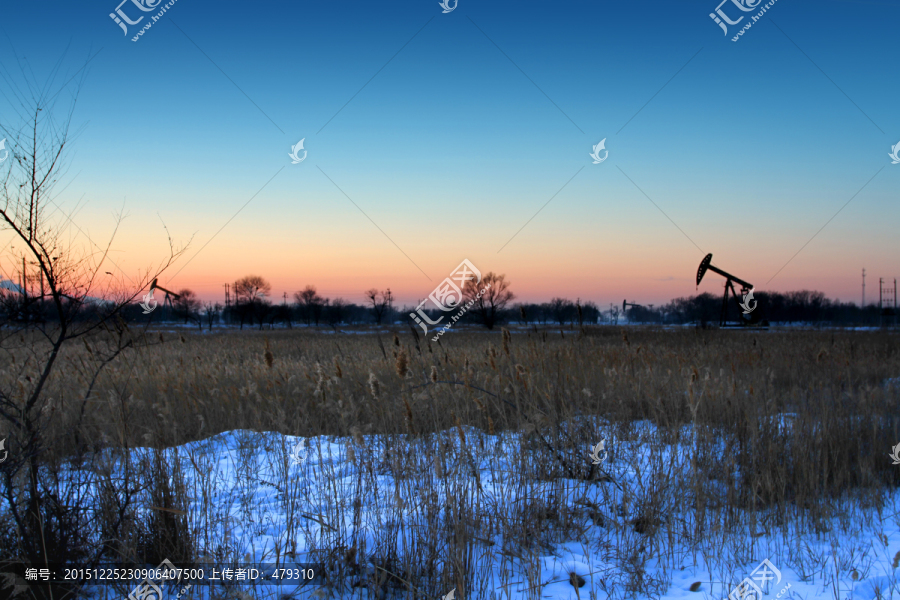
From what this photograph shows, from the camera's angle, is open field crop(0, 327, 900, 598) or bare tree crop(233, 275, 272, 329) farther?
bare tree crop(233, 275, 272, 329)

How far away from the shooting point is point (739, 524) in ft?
10.1

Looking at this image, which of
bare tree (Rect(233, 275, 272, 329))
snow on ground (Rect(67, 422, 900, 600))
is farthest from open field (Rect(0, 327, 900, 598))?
bare tree (Rect(233, 275, 272, 329))

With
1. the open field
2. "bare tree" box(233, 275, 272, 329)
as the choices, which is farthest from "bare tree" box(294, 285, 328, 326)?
the open field

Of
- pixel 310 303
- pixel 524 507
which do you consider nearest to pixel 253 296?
pixel 310 303

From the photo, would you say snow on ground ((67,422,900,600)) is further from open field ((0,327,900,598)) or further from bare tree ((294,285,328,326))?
bare tree ((294,285,328,326))

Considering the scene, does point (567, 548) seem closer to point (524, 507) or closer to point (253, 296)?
point (524, 507)

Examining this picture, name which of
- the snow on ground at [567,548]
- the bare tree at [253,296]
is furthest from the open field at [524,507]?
the bare tree at [253,296]

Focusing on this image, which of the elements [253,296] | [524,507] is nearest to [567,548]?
[524,507]

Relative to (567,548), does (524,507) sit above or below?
above

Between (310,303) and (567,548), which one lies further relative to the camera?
(310,303)

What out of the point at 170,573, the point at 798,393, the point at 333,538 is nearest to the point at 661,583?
the point at 333,538

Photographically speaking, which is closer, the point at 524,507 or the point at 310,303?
the point at 524,507

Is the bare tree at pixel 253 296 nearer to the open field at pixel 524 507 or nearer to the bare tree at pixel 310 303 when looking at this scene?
the bare tree at pixel 310 303

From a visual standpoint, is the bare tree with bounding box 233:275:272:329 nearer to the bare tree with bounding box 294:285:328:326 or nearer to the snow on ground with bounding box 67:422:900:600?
the bare tree with bounding box 294:285:328:326
